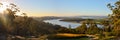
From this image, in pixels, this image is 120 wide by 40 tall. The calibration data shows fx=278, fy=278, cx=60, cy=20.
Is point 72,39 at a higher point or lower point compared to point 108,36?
lower

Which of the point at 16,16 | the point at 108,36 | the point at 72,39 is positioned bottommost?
the point at 72,39

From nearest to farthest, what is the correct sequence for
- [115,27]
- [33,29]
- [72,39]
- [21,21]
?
[115,27]
[21,21]
[33,29]
[72,39]

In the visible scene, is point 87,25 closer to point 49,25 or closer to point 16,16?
point 49,25

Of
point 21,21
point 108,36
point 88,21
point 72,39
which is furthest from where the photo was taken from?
point 88,21

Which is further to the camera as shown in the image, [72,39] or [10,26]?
[72,39]

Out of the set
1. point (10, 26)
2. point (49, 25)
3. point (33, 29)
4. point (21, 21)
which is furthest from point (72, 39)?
point (10, 26)

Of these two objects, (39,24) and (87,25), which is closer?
(39,24)

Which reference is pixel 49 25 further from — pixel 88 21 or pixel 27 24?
pixel 27 24

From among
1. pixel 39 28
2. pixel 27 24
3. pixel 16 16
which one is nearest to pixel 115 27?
pixel 16 16

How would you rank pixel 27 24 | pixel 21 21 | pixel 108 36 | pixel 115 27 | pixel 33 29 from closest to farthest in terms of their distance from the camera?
pixel 115 27
pixel 108 36
pixel 21 21
pixel 27 24
pixel 33 29
